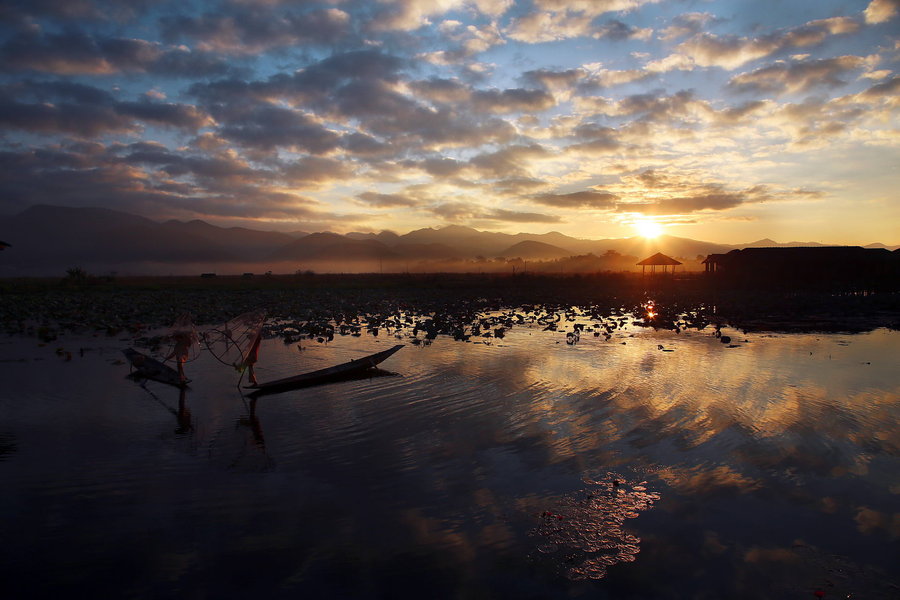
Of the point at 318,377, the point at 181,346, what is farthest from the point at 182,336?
the point at 318,377

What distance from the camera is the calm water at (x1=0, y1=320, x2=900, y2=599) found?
4242 mm

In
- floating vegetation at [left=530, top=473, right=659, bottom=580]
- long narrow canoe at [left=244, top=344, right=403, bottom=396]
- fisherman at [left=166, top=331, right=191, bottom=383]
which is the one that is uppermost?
fisherman at [left=166, top=331, right=191, bottom=383]

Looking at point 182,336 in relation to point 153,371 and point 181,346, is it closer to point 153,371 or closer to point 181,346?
point 181,346

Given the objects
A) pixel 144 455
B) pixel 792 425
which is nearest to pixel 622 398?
pixel 792 425

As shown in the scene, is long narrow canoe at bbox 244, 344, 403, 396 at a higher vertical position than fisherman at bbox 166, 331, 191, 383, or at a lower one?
lower

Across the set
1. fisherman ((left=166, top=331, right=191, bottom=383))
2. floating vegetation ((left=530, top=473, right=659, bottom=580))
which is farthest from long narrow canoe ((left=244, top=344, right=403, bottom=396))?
floating vegetation ((left=530, top=473, right=659, bottom=580))

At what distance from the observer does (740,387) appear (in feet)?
35.3

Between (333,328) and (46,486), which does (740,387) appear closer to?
(46,486)

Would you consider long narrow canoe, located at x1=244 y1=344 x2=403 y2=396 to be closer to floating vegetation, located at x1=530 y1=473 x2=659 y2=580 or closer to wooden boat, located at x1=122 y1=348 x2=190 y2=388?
wooden boat, located at x1=122 y1=348 x2=190 y2=388

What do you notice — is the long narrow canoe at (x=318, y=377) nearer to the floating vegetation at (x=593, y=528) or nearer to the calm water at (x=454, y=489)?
the calm water at (x=454, y=489)

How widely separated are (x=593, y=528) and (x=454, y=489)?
5.22ft

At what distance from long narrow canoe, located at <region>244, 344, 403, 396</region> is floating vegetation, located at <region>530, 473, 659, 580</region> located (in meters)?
6.54

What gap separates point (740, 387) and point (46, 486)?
1165cm

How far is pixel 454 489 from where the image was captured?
5859 mm
